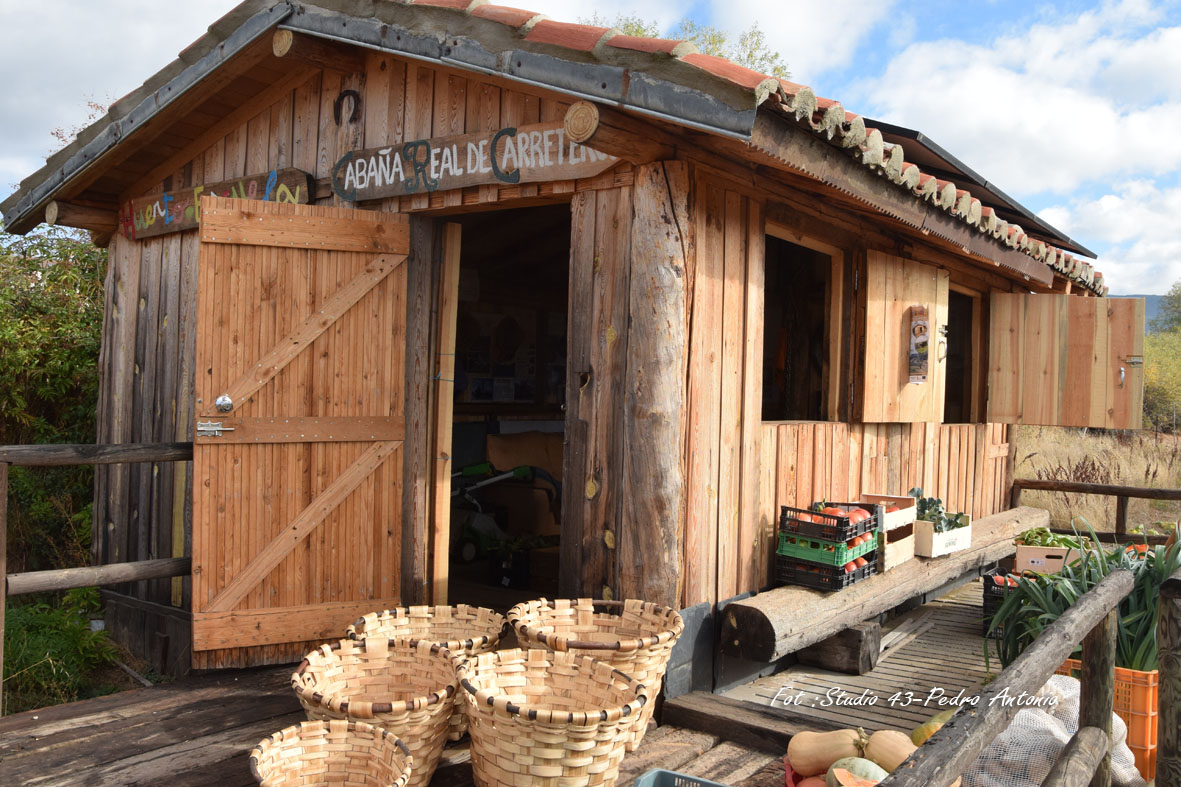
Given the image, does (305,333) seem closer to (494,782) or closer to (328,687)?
(328,687)

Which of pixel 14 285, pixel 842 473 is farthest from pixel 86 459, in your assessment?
pixel 14 285

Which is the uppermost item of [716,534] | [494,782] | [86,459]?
[86,459]

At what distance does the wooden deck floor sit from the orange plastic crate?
1622 millimetres

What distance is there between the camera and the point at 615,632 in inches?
164

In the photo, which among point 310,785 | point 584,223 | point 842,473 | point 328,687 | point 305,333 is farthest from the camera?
point 842,473

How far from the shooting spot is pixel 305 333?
5086 mm

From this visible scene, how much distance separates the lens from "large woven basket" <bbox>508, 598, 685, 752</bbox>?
3672mm

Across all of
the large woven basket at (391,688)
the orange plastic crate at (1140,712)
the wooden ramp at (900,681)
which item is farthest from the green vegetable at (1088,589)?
the large woven basket at (391,688)

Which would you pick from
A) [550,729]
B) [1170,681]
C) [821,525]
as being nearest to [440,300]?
[821,525]

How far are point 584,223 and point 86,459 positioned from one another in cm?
293

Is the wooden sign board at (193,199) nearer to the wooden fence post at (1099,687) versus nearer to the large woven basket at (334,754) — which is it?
the large woven basket at (334,754)

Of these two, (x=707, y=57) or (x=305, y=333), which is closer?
(x=707, y=57)

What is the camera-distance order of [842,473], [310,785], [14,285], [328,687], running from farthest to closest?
[14,285]
[842,473]
[328,687]
[310,785]

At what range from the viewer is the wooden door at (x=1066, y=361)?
24.5 ft
